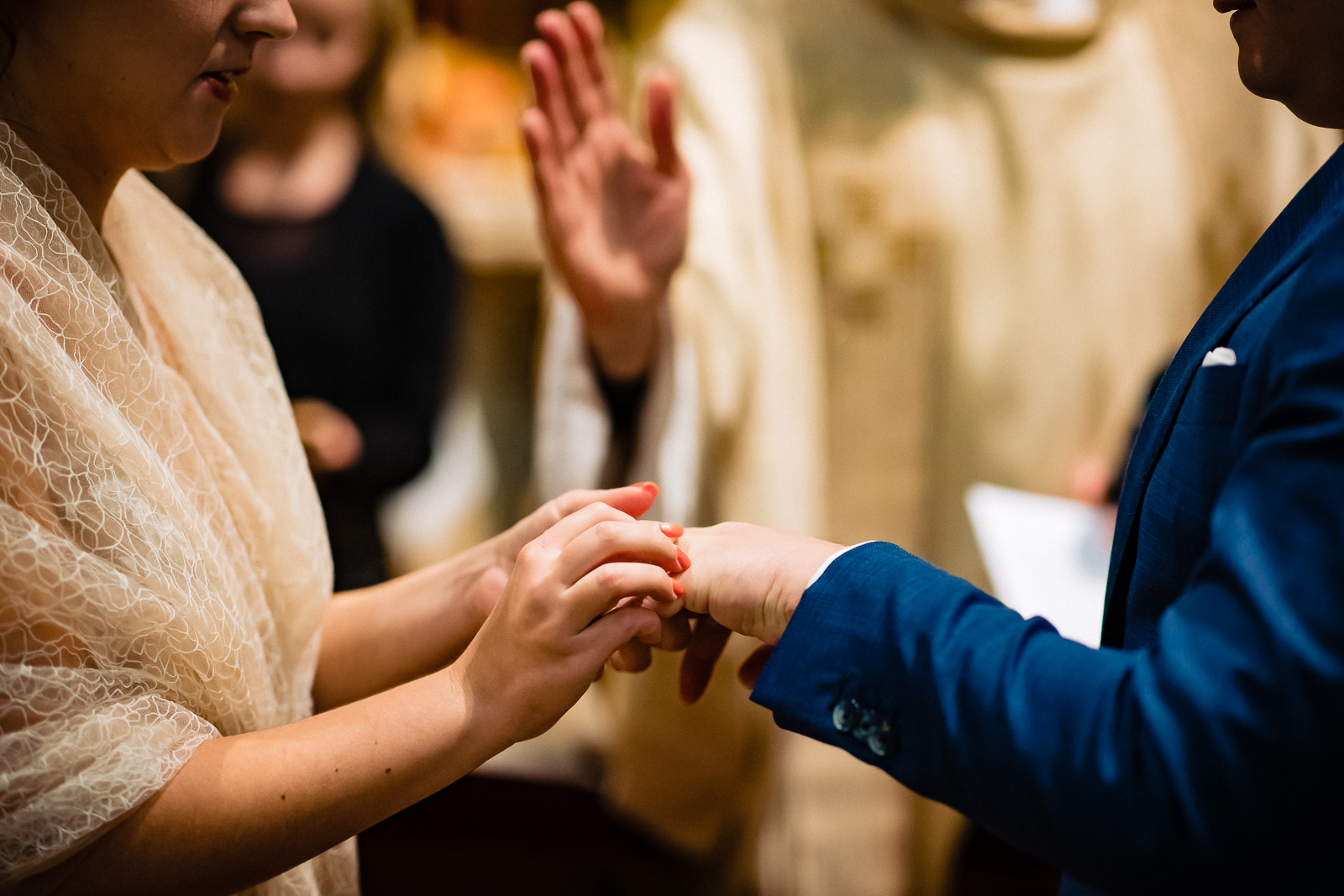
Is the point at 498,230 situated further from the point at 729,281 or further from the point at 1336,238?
the point at 1336,238

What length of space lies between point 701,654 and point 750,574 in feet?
0.49

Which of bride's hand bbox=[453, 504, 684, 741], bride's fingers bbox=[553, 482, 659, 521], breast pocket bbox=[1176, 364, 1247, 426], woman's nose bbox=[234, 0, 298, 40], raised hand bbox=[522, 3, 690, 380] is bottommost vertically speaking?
bride's hand bbox=[453, 504, 684, 741]

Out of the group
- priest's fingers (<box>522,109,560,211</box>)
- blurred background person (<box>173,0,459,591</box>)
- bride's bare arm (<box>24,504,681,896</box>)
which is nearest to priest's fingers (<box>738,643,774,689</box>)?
bride's bare arm (<box>24,504,681,896</box>)

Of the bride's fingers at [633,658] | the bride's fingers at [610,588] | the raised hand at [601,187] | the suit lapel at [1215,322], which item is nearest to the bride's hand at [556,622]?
the bride's fingers at [610,588]

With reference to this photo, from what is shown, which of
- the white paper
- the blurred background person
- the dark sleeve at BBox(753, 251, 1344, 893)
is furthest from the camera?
the blurred background person

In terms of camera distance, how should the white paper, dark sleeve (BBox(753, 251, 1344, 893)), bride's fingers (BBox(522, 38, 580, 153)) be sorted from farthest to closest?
bride's fingers (BBox(522, 38, 580, 153)), the white paper, dark sleeve (BBox(753, 251, 1344, 893))

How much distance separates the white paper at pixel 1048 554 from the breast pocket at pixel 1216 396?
0.50 metres

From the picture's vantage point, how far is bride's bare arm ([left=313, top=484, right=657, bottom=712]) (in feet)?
2.91

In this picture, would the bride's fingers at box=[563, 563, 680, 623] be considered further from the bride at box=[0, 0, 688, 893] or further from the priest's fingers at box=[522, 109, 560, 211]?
the priest's fingers at box=[522, 109, 560, 211]

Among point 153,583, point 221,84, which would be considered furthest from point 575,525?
point 221,84

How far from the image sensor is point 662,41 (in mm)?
1566

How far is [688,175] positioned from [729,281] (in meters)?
0.18

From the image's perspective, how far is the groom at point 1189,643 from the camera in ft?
1.62

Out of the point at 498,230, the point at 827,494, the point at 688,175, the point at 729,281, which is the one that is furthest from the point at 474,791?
the point at 498,230
